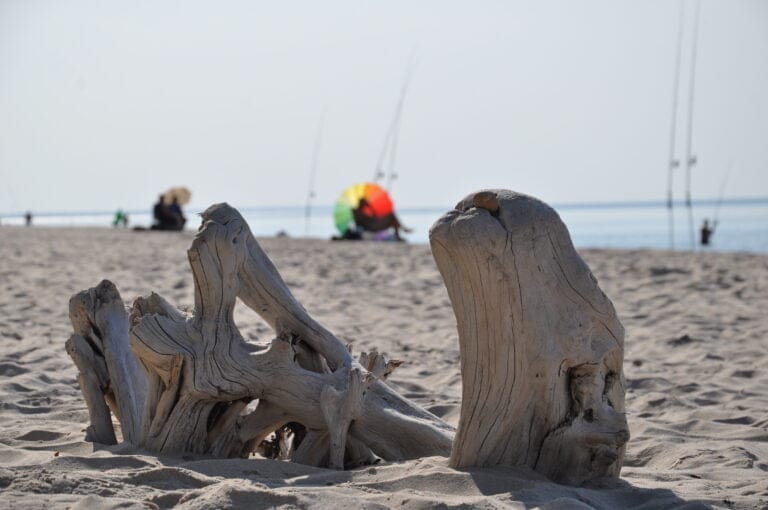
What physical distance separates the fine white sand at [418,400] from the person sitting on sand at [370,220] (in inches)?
359

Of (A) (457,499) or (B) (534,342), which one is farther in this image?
(B) (534,342)

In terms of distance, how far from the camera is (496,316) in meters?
3.17

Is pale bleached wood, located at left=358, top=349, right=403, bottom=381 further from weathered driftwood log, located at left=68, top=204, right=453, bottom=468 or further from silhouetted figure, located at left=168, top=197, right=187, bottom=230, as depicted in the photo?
silhouetted figure, located at left=168, top=197, right=187, bottom=230

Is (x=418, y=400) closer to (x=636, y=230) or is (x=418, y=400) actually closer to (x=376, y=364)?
(x=376, y=364)

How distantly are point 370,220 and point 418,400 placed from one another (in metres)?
17.1

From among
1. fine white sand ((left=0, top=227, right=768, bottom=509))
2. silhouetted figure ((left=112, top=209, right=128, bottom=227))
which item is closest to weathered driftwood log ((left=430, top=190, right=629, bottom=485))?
fine white sand ((left=0, top=227, right=768, bottom=509))

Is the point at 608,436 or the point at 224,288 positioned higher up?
the point at 224,288

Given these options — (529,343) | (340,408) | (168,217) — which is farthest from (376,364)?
(168,217)

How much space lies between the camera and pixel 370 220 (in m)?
22.2

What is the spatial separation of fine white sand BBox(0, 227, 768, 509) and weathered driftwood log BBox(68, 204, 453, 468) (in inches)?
7.6

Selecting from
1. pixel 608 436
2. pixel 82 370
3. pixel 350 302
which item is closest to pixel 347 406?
pixel 608 436

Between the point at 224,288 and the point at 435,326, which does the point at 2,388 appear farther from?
the point at 435,326

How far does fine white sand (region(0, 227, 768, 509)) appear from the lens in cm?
300

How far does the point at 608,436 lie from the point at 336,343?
1176 mm
